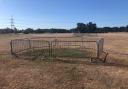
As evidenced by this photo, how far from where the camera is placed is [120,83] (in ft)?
30.7

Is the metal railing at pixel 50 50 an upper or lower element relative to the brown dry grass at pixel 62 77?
upper

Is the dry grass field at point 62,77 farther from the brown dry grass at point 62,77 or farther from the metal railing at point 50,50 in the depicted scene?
the metal railing at point 50,50

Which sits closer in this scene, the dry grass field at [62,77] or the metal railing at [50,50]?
the dry grass field at [62,77]

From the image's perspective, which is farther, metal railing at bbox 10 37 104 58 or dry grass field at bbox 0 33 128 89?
metal railing at bbox 10 37 104 58

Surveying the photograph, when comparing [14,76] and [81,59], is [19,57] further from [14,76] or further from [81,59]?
[14,76]

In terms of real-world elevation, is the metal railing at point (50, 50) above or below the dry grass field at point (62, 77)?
above

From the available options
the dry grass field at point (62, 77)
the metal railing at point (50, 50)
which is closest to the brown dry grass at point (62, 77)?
the dry grass field at point (62, 77)

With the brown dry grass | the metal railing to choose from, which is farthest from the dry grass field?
the metal railing

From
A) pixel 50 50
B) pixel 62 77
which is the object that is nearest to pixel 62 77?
pixel 62 77

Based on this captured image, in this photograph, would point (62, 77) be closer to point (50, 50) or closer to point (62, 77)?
point (62, 77)

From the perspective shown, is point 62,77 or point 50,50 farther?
point 50,50

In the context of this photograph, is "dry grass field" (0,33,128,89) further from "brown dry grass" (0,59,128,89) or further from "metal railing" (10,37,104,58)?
"metal railing" (10,37,104,58)

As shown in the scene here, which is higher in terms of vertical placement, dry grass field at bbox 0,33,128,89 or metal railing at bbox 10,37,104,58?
metal railing at bbox 10,37,104,58

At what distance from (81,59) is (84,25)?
349 ft
